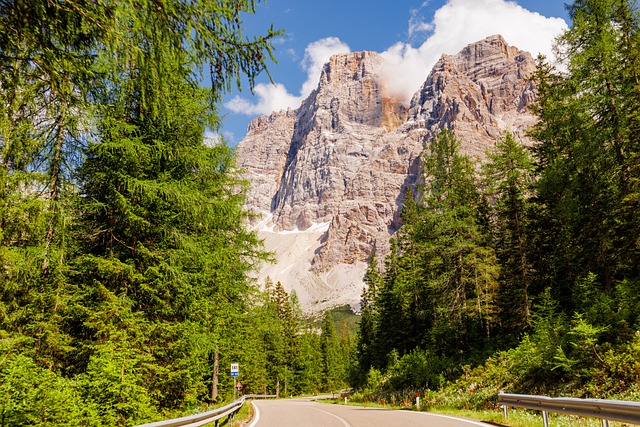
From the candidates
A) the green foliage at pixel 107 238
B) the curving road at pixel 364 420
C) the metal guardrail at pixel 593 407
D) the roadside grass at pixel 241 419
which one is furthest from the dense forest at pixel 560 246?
the green foliage at pixel 107 238

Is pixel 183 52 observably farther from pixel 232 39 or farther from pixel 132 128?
pixel 132 128

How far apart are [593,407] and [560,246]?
61.2ft

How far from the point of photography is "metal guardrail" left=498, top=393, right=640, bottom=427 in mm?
5523

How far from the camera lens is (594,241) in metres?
17.2

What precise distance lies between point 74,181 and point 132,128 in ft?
7.19

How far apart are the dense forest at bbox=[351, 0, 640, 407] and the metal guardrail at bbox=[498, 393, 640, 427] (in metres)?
4.01

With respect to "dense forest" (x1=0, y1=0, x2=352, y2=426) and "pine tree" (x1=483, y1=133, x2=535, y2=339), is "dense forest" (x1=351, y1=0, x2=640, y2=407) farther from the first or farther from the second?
"dense forest" (x1=0, y1=0, x2=352, y2=426)

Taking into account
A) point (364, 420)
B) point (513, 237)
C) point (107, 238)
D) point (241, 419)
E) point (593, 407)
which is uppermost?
point (513, 237)

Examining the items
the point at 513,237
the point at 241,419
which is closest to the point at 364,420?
the point at 241,419

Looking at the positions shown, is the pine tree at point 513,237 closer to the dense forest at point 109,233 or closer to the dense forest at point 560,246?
the dense forest at point 560,246

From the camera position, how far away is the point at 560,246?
22.8 m

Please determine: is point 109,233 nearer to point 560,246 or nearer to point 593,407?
point 593,407

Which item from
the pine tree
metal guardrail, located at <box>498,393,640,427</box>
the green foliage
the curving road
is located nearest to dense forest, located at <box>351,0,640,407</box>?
the pine tree

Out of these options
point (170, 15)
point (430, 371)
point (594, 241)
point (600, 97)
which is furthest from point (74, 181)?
point (430, 371)
